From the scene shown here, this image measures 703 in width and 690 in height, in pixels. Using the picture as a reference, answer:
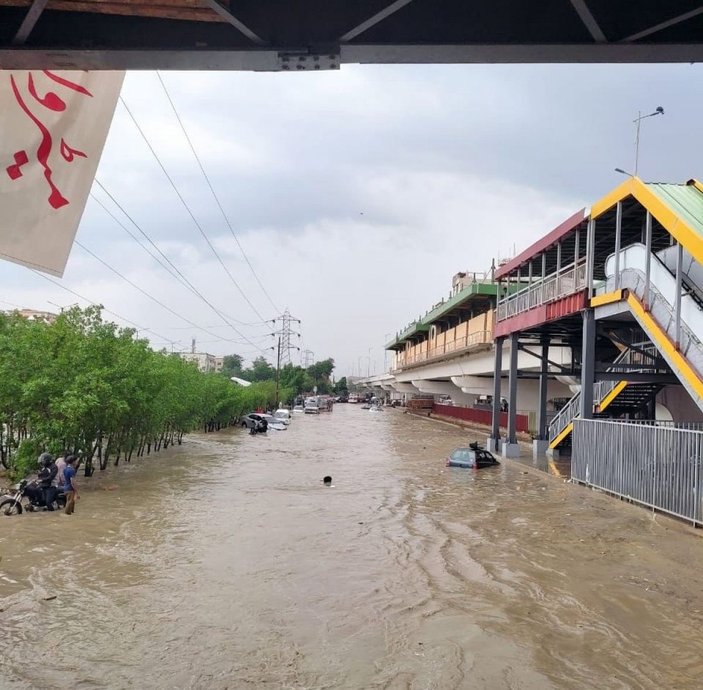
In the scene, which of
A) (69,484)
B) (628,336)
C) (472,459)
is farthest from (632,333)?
(69,484)

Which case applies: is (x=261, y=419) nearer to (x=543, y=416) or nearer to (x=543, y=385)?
(x=543, y=416)

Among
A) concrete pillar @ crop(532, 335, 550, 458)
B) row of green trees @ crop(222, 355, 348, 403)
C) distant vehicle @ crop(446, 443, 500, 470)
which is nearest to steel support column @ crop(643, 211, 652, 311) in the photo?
distant vehicle @ crop(446, 443, 500, 470)

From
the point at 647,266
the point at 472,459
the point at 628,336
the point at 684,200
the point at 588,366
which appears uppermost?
the point at 684,200

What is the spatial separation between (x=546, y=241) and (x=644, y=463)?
11.3 meters

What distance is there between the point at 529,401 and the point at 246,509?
2814cm

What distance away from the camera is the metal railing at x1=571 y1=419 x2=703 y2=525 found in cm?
1288

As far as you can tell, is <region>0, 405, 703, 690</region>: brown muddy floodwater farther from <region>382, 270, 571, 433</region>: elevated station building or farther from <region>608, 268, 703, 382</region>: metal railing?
<region>382, 270, 571, 433</region>: elevated station building

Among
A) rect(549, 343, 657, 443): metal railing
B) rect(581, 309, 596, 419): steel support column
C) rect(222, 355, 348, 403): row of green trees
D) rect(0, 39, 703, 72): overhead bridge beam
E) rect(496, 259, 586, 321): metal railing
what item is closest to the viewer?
rect(0, 39, 703, 72): overhead bridge beam

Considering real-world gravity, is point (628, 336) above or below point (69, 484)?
above

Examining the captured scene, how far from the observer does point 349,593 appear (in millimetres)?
9039

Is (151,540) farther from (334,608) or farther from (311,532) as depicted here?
(334,608)

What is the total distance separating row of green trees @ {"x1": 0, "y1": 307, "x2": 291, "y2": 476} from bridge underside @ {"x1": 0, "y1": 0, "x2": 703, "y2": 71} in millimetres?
14769

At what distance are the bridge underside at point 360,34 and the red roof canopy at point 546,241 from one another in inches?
707

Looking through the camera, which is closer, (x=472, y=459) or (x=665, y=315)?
(x=665, y=315)
